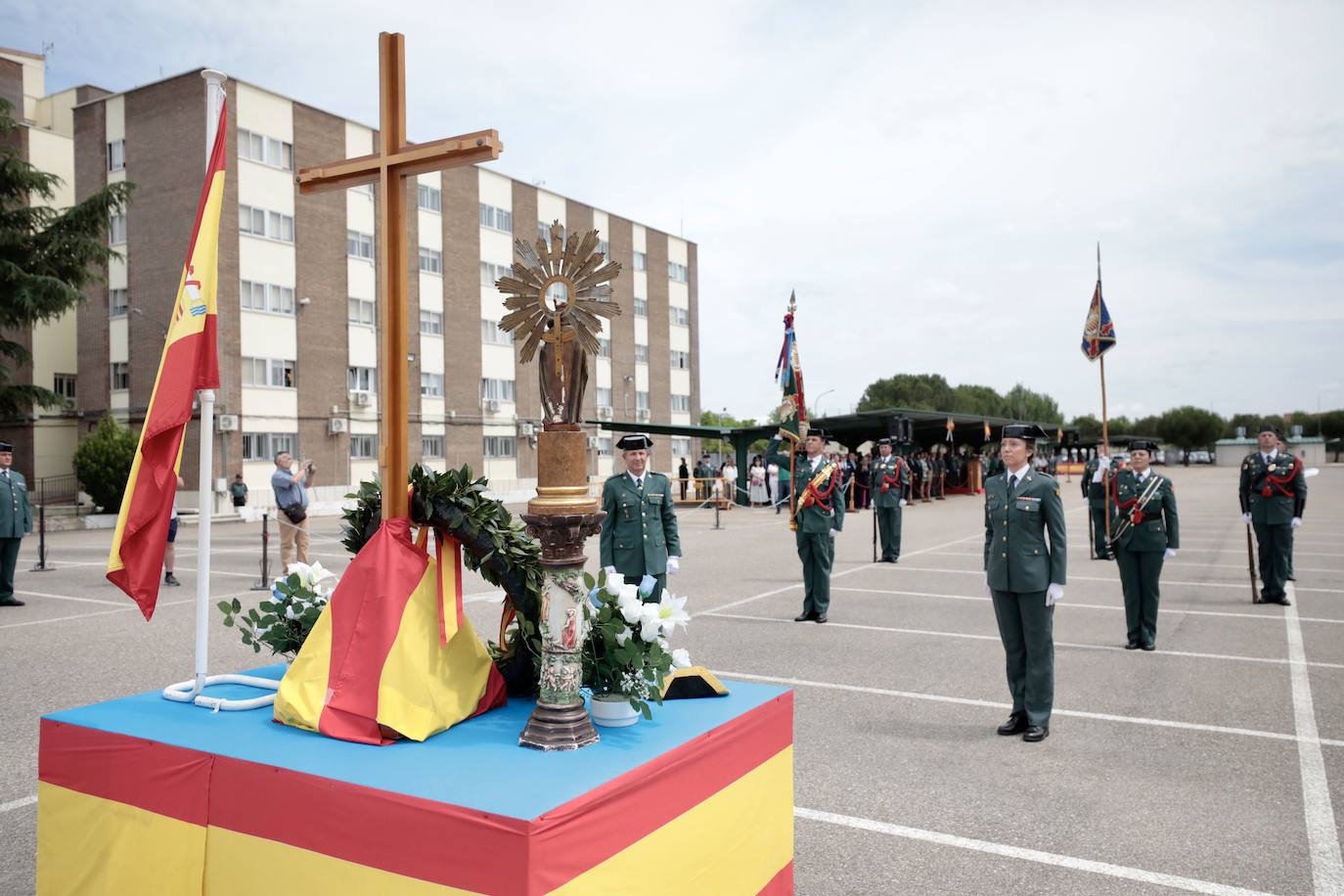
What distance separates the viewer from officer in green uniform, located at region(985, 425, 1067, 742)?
6254 mm

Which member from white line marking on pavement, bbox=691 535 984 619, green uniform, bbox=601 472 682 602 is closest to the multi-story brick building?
white line marking on pavement, bbox=691 535 984 619

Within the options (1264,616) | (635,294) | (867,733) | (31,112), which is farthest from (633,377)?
(867,733)

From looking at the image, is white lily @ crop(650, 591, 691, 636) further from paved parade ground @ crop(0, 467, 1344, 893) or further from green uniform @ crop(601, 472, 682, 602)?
green uniform @ crop(601, 472, 682, 602)

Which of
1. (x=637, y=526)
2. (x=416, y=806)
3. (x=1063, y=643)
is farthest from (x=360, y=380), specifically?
(x=416, y=806)

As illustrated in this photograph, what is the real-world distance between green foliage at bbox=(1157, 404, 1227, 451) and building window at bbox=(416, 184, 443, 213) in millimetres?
122764

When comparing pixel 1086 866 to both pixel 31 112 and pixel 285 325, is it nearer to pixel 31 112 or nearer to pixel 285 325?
pixel 285 325

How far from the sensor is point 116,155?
121ft

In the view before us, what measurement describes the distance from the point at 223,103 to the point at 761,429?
31.5 meters

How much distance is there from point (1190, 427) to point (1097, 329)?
139 m

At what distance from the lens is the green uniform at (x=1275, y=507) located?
12.2 metres

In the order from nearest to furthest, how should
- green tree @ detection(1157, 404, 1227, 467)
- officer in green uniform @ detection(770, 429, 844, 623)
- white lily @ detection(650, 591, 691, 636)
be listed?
white lily @ detection(650, 591, 691, 636), officer in green uniform @ detection(770, 429, 844, 623), green tree @ detection(1157, 404, 1227, 467)

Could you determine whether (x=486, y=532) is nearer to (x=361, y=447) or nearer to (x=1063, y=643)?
(x=1063, y=643)

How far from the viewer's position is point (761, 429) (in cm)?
3522

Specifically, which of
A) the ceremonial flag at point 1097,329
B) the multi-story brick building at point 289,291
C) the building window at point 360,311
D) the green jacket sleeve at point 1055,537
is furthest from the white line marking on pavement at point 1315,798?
the building window at point 360,311
